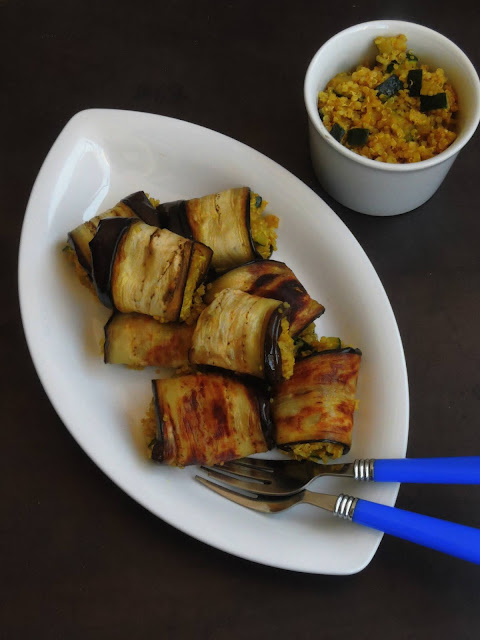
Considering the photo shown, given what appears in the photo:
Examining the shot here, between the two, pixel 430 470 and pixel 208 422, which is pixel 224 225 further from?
pixel 430 470

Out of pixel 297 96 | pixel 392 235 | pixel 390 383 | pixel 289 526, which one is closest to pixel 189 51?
pixel 297 96

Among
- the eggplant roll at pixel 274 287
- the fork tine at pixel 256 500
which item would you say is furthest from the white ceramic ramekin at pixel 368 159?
the fork tine at pixel 256 500

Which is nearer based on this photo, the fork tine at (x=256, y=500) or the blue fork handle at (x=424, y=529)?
the blue fork handle at (x=424, y=529)

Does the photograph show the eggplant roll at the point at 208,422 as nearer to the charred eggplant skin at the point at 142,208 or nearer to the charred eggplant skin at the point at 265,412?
the charred eggplant skin at the point at 265,412

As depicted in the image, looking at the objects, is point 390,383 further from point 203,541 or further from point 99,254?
point 99,254

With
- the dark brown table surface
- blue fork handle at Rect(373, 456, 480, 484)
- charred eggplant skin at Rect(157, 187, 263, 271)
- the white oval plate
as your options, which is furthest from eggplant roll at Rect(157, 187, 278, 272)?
blue fork handle at Rect(373, 456, 480, 484)

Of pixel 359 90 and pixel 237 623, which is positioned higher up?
pixel 359 90
